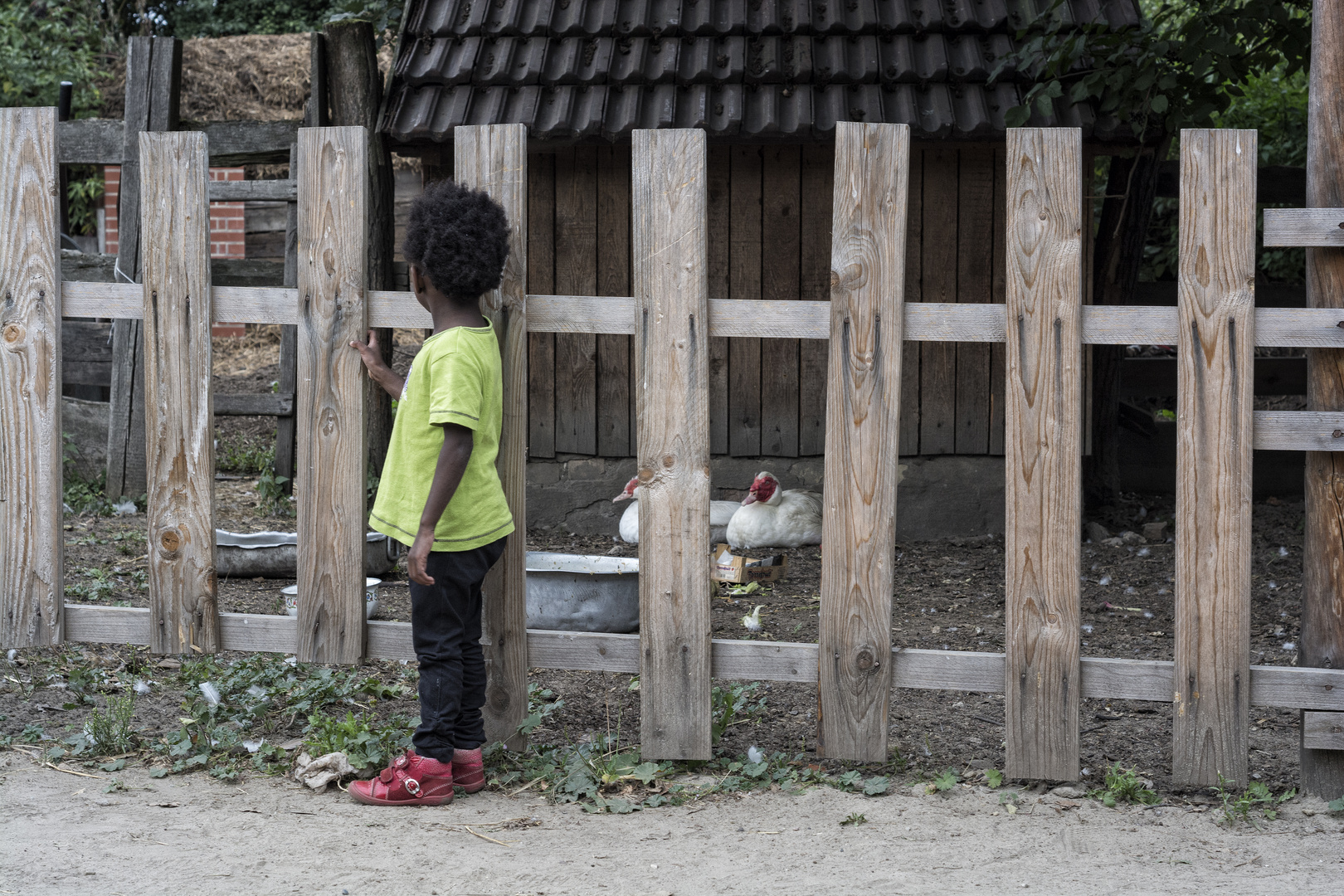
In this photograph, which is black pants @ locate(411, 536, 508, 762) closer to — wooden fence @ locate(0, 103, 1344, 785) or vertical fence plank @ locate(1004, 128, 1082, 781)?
wooden fence @ locate(0, 103, 1344, 785)

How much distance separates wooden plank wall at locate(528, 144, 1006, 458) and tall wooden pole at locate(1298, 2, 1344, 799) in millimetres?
3480

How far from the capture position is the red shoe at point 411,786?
3.03 metres

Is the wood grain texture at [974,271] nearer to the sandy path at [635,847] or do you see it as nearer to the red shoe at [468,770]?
the sandy path at [635,847]

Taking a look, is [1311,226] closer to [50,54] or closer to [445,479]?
[445,479]

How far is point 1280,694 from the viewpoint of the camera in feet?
9.71

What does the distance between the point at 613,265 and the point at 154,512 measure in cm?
376

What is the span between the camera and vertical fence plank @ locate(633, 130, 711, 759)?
Result: 9.98ft

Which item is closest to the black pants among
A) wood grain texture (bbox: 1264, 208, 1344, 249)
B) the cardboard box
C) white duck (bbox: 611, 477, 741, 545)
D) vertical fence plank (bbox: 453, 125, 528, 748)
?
vertical fence plank (bbox: 453, 125, 528, 748)

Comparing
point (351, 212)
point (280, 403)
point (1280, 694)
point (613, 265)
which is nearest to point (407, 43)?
point (613, 265)

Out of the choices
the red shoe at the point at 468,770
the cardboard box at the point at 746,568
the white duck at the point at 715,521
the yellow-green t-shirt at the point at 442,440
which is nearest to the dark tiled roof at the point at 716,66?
the white duck at the point at 715,521

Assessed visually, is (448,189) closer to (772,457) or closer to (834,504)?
(834,504)

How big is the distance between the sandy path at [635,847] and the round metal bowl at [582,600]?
132 cm

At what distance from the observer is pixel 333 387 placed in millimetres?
3148

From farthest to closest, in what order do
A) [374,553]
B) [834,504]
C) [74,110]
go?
[74,110]
[374,553]
[834,504]
